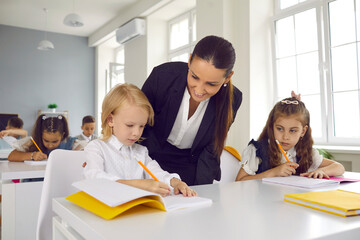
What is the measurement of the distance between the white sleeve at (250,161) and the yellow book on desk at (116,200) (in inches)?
31.2

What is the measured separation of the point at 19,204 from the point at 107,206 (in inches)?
48.3

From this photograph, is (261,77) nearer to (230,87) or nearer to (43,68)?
(230,87)

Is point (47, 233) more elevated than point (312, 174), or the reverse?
point (312, 174)

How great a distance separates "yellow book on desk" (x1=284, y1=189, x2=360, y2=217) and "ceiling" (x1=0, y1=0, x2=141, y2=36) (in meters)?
5.41

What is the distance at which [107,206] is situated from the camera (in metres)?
0.71

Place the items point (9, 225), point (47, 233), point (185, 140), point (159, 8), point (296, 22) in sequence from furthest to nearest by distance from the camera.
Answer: point (159, 8) → point (296, 22) → point (9, 225) → point (185, 140) → point (47, 233)

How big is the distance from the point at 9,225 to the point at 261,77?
2850 mm

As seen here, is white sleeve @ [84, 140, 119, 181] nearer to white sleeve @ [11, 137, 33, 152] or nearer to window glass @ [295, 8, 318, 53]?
white sleeve @ [11, 137, 33, 152]

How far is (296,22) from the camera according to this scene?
3.51m

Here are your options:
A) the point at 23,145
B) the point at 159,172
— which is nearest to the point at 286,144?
the point at 159,172

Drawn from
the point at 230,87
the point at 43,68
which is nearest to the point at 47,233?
the point at 230,87

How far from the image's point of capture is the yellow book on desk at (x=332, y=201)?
2.39ft

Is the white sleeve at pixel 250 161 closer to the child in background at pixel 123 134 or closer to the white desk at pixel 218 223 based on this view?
the child in background at pixel 123 134

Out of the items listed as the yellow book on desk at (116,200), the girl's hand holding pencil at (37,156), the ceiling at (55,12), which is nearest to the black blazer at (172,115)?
the yellow book on desk at (116,200)
